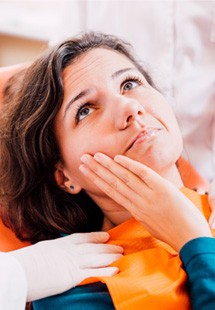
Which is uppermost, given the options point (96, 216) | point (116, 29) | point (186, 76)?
point (116, 29)

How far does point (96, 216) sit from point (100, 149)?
282 millimetres

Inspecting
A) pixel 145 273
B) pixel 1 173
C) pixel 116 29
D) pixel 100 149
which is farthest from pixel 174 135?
pixel 116 29

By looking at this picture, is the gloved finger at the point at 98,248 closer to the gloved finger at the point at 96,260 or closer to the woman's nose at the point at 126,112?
the gloved finger at the point at 96,260

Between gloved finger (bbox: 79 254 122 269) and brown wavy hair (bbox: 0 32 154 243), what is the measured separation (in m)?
0.20

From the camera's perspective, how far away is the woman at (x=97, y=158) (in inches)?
38.2

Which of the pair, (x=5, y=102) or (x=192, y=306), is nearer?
(x=192, y=306)

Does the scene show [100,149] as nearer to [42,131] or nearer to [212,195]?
[42,131]

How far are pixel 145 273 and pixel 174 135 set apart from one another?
0.30 m

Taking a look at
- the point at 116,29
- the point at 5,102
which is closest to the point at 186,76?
the point at 116,29

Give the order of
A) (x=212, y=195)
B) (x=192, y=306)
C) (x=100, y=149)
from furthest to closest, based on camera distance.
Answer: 1. (x=212, y=195)
2. (x=100, y=149)
3. (x=192, y=306)

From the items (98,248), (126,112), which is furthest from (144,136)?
(98,248)

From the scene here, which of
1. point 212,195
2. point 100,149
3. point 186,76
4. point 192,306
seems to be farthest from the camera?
point 186,76

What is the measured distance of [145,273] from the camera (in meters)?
0.96

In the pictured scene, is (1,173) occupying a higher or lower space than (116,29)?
lower
